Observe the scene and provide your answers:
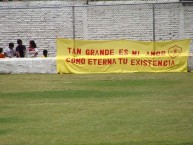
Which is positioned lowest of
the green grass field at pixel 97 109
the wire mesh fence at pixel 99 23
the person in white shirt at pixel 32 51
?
the green grass field at pixel 97 109

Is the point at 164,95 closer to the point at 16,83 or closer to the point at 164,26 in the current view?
the point at 16,83

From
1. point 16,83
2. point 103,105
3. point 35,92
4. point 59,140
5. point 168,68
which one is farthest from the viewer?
point 168,68

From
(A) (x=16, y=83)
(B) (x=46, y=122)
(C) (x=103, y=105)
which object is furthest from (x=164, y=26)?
(B) (x=46, y=122)

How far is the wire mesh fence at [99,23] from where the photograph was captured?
29938 mm

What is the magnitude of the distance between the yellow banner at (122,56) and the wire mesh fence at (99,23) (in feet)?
19.6

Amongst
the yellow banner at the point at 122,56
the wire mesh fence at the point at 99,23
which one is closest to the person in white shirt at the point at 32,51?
the wire mesh fence at the point at 99,23

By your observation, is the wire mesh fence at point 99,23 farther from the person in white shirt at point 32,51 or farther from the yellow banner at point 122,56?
the yellow banner at point 122,56

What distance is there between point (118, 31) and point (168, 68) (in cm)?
734

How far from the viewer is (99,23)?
3019 cm

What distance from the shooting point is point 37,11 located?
3048 cm

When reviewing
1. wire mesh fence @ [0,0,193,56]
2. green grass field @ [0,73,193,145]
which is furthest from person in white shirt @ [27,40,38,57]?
green grass field @ [0,73,193,145]

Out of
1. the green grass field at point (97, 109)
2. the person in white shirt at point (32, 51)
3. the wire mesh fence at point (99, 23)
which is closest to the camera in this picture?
the green grass field at point (97, 109)

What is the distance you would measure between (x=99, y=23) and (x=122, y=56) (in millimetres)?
6978

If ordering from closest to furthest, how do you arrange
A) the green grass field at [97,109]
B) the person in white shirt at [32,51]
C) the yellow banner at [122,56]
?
the green grass field at [97,109], the yellow banner at [122,56], the person in white shirt at [32,51]
